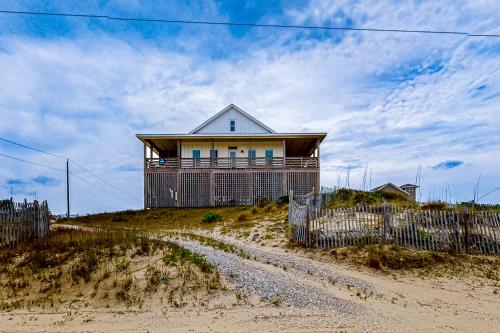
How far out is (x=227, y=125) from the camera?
111 feet

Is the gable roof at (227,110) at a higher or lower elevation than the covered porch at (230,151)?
higher

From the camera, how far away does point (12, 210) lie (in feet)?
46.1

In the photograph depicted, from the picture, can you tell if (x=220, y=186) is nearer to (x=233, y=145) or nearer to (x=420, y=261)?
(x=233, y=145)

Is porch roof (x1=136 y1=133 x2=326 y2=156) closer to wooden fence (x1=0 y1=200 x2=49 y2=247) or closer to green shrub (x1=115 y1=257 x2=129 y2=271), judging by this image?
wooden fence (x1=0 y1=200 x2=49 y2=247)

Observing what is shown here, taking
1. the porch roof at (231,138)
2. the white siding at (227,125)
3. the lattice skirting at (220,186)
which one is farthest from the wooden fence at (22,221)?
the white siding at (227,125)

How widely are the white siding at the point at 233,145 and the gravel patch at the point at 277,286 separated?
22.4 m

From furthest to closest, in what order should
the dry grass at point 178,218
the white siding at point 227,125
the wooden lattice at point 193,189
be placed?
the white siding at point 227,125, the wooden lattice at point 193,189, the dry grass at point 178,218

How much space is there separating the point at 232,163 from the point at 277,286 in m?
22.8

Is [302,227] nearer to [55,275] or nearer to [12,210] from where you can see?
[55,275]

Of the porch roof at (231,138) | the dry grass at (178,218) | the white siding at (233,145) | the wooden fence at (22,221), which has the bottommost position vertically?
the dry grass at (178,218)

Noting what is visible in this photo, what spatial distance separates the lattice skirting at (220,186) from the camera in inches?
1204

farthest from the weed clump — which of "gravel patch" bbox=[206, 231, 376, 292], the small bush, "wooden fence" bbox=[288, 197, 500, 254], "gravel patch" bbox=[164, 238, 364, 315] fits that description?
the small bush

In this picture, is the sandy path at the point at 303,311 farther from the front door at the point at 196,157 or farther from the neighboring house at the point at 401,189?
the neighboring house at the point at 401,189

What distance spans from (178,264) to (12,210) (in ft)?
26.5
